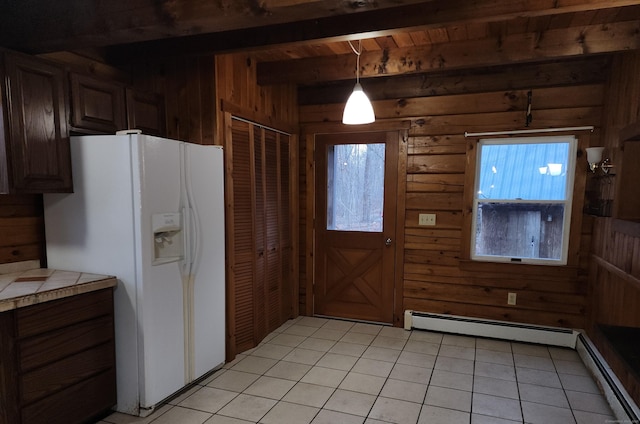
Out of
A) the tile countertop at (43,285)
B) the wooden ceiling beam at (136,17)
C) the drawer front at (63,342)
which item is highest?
the wooden ceiling beam at (136,17)

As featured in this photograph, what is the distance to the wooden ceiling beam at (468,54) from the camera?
2.47 meters

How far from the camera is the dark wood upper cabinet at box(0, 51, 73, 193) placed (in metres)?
1.94

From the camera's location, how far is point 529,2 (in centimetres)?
183

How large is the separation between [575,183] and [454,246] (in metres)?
1.14

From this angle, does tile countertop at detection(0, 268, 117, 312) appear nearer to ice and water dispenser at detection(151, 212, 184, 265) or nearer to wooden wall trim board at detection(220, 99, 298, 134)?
ice and water dispenser at detection(151, 212, 184, 265)

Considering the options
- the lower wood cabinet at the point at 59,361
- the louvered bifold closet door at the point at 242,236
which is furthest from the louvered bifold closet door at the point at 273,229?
the lower wood cabinet at the point at 59,361

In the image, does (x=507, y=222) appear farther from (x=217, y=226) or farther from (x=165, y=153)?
(x=165, y=153)

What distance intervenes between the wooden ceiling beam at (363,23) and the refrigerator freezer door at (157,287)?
26.7 inches

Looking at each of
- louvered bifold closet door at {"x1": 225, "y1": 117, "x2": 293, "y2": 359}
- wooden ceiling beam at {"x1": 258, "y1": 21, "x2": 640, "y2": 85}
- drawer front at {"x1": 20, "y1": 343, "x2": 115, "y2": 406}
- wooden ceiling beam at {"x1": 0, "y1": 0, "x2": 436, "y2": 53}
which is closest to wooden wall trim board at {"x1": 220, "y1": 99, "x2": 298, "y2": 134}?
louvered bifold closet door at {"x1": 225, "y1": 117, "x2": 293, "y2": 359}

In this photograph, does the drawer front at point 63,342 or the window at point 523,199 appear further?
the window at point 523,199

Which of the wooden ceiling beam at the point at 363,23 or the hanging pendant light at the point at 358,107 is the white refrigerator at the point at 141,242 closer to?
the wooden ceiling beam at the point at 363,23

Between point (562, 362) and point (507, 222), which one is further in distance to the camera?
point (507, 222)

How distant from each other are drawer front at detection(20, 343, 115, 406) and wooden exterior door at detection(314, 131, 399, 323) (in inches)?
89.2

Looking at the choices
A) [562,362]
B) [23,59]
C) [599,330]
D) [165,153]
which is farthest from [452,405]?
[23,59]
